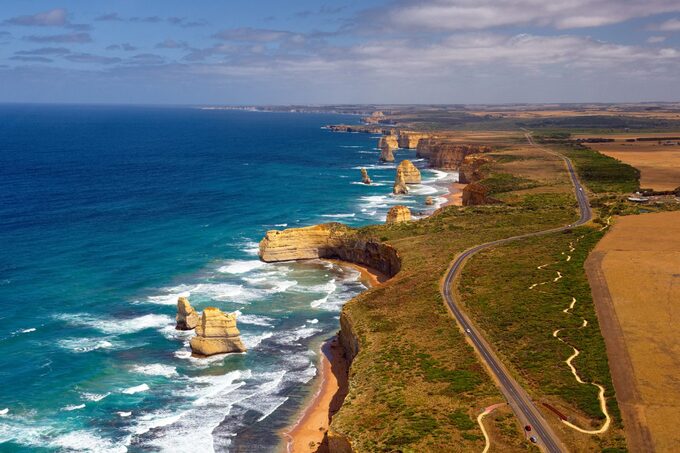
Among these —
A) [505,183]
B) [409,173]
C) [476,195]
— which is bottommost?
[476,195]

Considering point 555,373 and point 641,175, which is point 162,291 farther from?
point 641,175

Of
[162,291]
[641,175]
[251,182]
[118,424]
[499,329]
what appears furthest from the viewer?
[251,182]

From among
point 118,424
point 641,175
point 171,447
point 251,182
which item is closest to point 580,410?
point 171,447

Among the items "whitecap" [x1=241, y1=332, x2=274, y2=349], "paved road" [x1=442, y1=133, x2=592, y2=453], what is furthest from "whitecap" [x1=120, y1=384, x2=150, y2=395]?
"paved road" [x1=442, y1=133, x2=592, y2=453]

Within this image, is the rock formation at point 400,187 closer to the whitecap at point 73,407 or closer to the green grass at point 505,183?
the green grass at point 505,183

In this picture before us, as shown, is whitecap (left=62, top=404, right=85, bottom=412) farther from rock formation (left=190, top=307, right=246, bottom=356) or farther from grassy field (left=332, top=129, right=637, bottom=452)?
grassy field (left=332, top=129, right=637, bottom=452)

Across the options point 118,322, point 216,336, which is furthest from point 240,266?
point 216,336

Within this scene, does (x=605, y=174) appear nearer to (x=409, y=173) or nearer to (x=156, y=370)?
(x=409, y=173)
